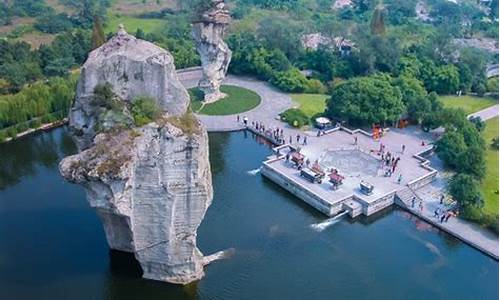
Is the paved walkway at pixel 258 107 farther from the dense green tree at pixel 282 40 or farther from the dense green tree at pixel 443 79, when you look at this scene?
the dense green tree at pixel 443 79

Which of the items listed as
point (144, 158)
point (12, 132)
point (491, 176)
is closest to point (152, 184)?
point (144, 158)

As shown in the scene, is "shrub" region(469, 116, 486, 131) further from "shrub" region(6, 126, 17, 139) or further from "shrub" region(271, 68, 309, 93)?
→ "shrub" region(6, 126, 17, 139)

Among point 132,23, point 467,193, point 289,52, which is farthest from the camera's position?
point 132,23

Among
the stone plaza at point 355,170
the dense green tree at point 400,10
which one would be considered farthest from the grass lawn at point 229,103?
the dense green tree at point 400,10

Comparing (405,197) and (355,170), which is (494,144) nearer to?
(405,197)

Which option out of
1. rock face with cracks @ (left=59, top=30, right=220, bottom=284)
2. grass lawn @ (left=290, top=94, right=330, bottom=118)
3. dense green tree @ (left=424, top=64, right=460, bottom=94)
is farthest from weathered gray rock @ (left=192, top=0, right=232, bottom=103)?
rock face with cracks @ (left=59, top=30, right=220, bottom=284)
